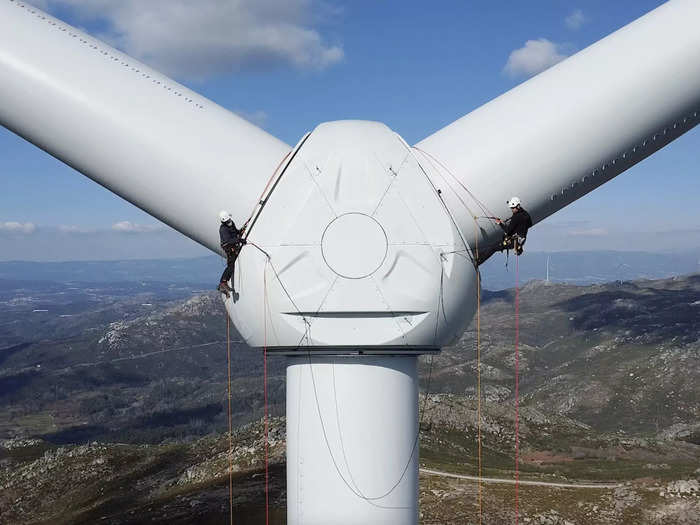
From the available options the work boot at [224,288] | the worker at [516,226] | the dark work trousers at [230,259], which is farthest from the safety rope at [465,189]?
the work boot at [224,288]

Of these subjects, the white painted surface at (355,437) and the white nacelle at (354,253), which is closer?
the white nacelle at (354,253)

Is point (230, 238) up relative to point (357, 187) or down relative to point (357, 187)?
down

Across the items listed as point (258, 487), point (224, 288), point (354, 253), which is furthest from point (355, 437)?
point (258, 487)

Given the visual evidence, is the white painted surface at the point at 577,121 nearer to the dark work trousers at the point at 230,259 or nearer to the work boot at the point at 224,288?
the dark work trousers at the point at 230,259

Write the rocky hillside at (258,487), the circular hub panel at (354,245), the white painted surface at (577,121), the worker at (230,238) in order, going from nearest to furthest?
the circular hub panel at (354,245) → the white painted surface at (577,121) → the worker at (230,238) → the rocky hillside at (258,487)

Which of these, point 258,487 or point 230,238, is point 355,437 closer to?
point 230,238

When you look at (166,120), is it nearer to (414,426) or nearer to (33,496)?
(414,426)

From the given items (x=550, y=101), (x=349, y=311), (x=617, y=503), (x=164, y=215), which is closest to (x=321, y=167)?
(x=349, y=311)
